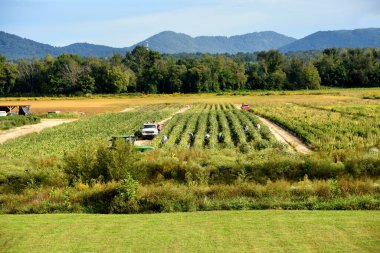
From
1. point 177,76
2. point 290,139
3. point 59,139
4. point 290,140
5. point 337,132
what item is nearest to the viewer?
point 290,140

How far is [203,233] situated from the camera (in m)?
9.96

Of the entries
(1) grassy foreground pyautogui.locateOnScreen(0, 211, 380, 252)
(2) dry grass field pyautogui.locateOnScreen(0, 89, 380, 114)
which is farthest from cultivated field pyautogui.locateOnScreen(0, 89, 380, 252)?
(2) dry grass field pyautogui.locateOnScreen(0, 89, 380, 114)

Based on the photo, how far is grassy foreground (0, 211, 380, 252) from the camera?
357 inches

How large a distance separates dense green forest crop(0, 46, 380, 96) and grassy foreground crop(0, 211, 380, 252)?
117 m

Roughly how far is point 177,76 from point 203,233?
12335 centimetres

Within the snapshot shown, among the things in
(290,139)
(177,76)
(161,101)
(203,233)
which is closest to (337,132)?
(290,139)

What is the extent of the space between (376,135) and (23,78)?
12169cm

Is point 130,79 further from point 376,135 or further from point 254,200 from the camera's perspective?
point 254,200

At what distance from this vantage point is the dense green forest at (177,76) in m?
129

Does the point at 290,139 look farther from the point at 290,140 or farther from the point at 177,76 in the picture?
the point at 177,76

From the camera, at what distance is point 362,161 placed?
18.6m

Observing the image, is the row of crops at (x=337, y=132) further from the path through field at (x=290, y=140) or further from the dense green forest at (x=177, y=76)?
the dense green forest at (x=177, y=76)

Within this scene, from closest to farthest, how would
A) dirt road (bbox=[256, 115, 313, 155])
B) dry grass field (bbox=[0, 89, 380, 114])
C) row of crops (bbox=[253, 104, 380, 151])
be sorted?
row of crops (bbox=[253, 104, 380, 151]) < dirt road (bbox=[256, 115, 313, 155]) < dry grass field (bbox=[0, 89, 380, 114])

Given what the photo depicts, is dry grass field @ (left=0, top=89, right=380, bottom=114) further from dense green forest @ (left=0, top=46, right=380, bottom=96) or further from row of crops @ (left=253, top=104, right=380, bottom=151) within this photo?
row of crops @ (left=253, top=104, right=380, bottom=151)
